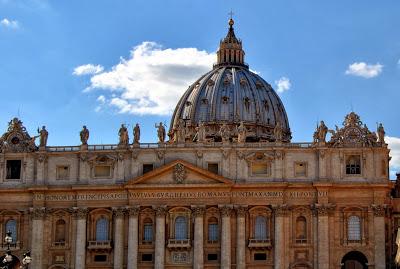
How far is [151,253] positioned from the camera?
83.6m

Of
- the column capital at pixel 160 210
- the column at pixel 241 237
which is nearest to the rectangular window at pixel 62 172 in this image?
the column capital at pixel 160 210

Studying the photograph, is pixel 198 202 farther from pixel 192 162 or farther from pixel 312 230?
pixel 312 230

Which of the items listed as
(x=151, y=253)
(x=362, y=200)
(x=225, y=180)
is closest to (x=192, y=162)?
(x=225, y=180)

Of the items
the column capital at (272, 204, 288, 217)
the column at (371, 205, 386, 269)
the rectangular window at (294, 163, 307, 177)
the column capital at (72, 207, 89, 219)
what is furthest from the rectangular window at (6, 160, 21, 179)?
the column at (371, 205, 386, 269)

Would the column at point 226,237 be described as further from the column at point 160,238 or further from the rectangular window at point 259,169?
the column at point 160,238

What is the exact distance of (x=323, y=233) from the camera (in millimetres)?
81938

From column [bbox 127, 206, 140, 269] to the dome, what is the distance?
27.9 m

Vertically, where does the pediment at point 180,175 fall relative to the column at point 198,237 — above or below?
above

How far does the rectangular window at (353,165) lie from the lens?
83.6 metres

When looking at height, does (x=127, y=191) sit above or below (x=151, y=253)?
above

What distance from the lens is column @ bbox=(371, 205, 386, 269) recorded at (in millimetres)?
80938

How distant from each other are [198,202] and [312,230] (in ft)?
34.7

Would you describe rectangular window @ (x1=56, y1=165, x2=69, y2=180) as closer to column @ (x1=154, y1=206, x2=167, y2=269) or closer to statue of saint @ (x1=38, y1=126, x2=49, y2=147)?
statue of saint @ (x1=38, y1=126, x2=49, y2=147)

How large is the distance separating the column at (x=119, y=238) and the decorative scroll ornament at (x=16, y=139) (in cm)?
1053
